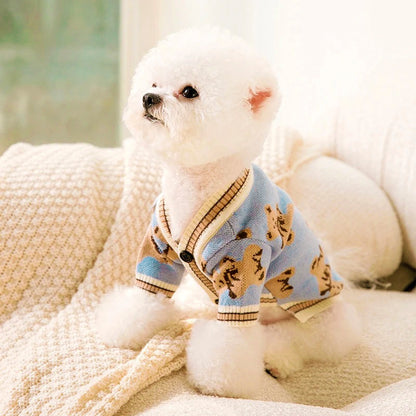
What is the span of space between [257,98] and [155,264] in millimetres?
355

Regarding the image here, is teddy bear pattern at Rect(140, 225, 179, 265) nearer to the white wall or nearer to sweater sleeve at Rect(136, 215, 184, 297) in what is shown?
sweater sleeve at Rect(136, 215, 184, 297)

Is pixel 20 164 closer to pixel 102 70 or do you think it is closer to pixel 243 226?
pixel 243 226

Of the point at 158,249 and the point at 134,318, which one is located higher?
the point at 158,249

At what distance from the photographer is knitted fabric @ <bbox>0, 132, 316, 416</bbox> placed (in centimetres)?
88

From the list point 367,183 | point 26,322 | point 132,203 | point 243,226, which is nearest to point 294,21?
point 367,183

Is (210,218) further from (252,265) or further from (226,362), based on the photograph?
(226,362)

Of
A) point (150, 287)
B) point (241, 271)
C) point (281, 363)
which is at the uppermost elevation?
point (241, 271)

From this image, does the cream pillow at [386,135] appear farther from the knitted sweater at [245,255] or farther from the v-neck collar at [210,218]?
the v-neck collar at [210,218]

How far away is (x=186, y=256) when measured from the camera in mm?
907

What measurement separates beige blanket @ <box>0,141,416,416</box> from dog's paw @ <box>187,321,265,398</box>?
0.13ft

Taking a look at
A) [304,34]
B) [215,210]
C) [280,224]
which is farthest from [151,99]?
[304,34]

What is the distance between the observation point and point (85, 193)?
1.16 meters

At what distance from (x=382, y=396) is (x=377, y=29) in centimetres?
108

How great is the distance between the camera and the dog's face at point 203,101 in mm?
769
